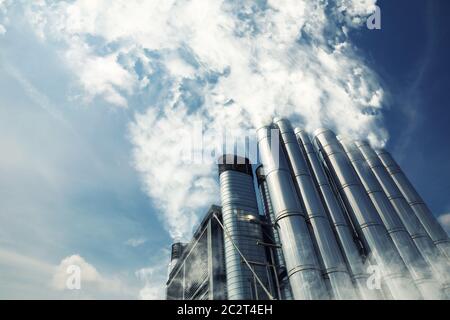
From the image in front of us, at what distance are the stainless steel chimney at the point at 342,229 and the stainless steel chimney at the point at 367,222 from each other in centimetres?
109

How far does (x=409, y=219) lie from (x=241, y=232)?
697 inches

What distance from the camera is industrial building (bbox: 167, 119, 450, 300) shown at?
1889cm

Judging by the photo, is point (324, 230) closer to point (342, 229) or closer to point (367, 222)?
point (342, 229)

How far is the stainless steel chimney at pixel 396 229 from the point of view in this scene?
60.7 feet

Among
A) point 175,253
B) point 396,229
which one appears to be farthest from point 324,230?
point 175,253

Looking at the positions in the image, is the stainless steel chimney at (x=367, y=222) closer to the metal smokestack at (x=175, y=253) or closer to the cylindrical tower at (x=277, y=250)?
the cylindrical tower at (x=277, y=250)

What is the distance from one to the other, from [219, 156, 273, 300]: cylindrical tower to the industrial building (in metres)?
0.13

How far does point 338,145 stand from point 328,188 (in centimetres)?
640

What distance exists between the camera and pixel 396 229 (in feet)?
74.2

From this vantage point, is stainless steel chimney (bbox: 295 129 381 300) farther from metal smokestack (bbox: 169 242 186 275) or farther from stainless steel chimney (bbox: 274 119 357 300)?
metal smokestack (bbox: 169 242 186 275)

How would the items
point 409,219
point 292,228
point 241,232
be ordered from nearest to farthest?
1. point 292,228
2. point 409,219
3. point 241,232

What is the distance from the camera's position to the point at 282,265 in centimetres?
3188

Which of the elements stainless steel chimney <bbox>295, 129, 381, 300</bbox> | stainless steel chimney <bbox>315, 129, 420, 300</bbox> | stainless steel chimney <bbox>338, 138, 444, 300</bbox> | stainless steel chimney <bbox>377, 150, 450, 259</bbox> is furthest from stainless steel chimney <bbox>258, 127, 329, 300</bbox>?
stainless steel chimney <bbox>377, 150, 450, 259</bbox>
